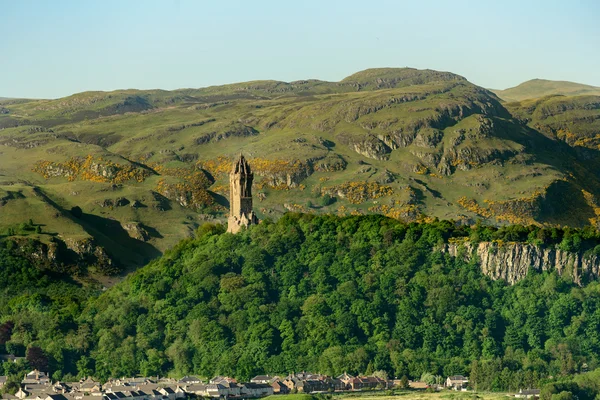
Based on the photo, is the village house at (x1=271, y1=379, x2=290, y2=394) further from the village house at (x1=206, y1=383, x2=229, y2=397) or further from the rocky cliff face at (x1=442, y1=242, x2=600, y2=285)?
the rocky cliff face at (x1=442, y1=242, x2=600, y2=285)

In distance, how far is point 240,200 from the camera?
193375 millimetres

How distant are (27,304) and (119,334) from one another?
21.3 meters

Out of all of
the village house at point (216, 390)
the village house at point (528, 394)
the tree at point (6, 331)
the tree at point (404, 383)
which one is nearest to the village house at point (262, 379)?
the village house at point (216, 390)

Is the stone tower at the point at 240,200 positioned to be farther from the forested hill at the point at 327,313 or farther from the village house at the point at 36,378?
the village house at the point at 36,378

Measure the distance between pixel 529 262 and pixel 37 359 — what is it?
53.8 m

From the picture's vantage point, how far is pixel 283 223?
190625 millimetres

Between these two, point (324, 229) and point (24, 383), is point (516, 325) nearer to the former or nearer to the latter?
point (324, 229)

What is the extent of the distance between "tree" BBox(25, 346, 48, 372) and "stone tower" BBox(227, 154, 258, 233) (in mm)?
34230

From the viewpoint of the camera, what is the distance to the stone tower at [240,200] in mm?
191663

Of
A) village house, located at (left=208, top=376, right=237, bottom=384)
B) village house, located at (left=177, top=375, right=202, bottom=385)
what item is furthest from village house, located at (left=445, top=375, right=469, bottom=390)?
village house, located at (left=177, top=375, right=202, bottom=385)

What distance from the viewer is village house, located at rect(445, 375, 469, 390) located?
154750 mm

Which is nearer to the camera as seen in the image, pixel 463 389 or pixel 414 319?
pixel 463 389

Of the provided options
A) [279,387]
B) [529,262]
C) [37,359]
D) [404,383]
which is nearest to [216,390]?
[279,387]

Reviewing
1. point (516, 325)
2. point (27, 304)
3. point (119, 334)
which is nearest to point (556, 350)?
point (516, 325)
